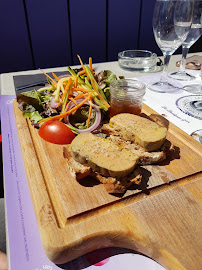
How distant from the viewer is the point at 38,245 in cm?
107

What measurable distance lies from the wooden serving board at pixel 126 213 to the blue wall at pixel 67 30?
4042 mm

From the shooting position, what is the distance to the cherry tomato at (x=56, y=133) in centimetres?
165

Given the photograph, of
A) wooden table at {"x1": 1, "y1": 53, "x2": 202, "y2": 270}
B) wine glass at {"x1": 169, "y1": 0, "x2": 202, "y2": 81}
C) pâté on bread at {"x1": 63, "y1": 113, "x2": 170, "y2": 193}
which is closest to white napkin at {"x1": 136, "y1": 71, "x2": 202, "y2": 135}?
wine glass at {"x1": 169, "y1": 0, "x2": 202, "y2": 81}

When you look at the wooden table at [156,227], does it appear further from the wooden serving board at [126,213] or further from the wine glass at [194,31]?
the wine glass at [194,31]

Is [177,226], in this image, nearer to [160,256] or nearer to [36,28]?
[160,256]

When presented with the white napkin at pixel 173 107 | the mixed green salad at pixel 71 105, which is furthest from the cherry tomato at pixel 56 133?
the white napkin at pixel 173 107

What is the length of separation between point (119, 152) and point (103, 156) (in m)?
0.10

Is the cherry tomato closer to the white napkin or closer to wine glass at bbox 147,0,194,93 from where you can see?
the white napkin

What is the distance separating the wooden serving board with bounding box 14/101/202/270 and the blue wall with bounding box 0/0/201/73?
4.04m

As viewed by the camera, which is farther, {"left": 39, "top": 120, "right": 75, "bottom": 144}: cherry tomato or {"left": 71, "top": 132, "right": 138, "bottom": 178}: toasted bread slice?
{"left": 39, "top": 120, "right": 75, "bottom": 144}: cherry tomato

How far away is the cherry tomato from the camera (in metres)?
1.65

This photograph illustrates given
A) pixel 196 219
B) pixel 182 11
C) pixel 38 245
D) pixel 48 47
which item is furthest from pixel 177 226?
pixel 48 47

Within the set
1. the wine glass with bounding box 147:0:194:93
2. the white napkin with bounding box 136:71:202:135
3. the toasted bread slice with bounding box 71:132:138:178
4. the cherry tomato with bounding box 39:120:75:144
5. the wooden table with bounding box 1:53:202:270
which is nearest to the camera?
the wooden table with bounding box 1:53:202:270

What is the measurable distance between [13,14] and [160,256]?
493 cm
